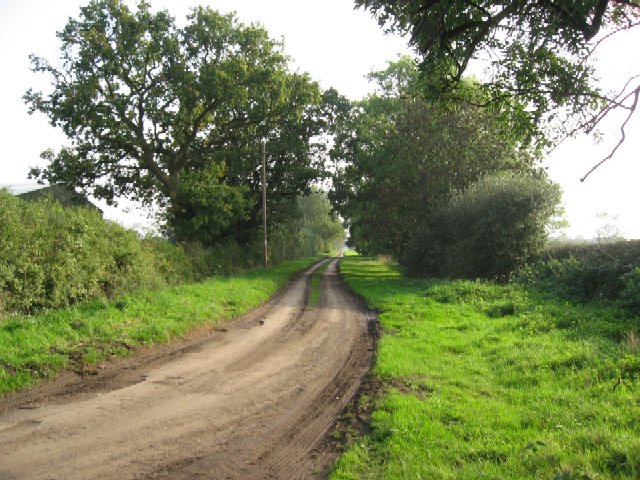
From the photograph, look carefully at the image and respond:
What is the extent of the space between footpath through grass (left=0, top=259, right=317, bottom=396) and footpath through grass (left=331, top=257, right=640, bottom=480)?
19.7 feet

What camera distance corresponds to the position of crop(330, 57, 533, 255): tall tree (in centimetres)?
3231

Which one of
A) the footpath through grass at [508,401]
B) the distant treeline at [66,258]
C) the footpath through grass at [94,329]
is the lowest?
the footpath through grass at [508,401]

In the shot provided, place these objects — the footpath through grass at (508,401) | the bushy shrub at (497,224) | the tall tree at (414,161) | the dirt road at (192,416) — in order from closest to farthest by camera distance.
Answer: the footpath through grass at (508,401) < the dirt road at (192,416) < the bushy shrub at (497,224) < the tall tree at (414,161)

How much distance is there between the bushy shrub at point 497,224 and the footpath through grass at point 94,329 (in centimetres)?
1447

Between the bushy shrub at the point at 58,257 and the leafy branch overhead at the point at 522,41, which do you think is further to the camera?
Result: the bushy shrub at the point at 58,257

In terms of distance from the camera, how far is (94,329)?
1143 cm

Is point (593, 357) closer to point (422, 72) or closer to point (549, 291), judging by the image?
point (422, 72)

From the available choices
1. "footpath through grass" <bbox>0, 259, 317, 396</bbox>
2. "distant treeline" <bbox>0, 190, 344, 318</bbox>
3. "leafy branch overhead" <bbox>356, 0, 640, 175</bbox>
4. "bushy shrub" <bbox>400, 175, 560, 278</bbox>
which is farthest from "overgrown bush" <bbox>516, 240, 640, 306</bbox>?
"distant treeline" <bbox>0, 190, 344, 318</bbox>

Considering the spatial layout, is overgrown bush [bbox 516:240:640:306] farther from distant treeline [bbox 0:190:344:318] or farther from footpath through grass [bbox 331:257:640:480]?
distant treeline [bbox 0:190:344:318]

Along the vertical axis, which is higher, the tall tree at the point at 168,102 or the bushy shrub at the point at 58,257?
the tall tree at the point at 168,102

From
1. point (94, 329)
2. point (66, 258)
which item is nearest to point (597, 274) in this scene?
point (94, 329)

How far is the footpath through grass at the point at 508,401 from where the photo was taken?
4988mm

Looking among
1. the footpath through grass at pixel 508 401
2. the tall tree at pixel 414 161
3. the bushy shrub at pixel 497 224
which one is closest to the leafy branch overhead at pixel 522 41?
the footpath through grass at pixel 508 401

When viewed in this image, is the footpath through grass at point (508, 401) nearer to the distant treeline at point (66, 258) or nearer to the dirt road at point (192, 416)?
the dirt road at point (192, 416)
